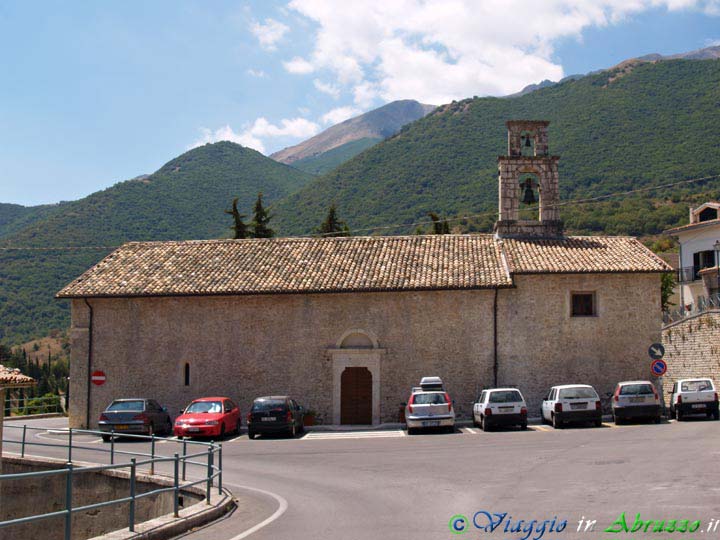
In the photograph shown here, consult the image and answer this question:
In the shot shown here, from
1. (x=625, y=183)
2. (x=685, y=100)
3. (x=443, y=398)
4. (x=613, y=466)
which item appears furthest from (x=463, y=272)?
(x=685, y=100)

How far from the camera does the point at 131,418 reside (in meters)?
27.1

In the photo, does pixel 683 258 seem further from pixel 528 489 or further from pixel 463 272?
pixel 528 489

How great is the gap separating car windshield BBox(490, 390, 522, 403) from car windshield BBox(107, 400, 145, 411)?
12127 mm

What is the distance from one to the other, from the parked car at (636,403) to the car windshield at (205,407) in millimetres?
13436

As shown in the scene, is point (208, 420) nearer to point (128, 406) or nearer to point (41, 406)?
point (128, 406)

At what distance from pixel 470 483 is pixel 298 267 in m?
20.4

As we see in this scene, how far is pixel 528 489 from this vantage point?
1295 cm

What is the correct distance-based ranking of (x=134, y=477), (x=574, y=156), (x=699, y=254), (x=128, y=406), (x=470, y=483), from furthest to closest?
(x=574, y=156)
(x=699, y=254)
(x=128, y=406)
(x=470, y=483)
(x=134, y=477)

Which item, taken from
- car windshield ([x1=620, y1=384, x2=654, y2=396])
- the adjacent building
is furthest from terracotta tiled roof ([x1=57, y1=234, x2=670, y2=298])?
the adjacent building

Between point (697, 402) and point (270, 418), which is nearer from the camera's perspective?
point (270, 418)

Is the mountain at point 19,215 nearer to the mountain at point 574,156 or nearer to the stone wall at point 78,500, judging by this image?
the mountain at point 574,156

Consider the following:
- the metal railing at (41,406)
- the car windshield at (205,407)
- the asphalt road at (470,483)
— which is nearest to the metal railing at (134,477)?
the asphalt road at (470,483)

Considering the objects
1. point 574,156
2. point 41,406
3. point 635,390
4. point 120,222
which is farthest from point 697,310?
point 120,222

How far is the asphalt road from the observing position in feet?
34.1
